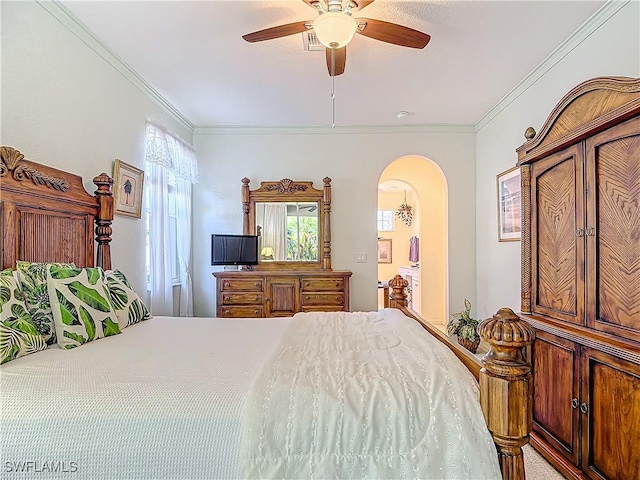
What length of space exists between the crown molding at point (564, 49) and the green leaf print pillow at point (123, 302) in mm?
3266

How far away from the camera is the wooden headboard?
5.73 ft

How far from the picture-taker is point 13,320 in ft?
4.82

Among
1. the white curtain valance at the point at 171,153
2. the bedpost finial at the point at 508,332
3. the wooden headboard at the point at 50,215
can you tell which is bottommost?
the bedpost finial at the point at 508,332

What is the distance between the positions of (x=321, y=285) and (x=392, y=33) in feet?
8.49

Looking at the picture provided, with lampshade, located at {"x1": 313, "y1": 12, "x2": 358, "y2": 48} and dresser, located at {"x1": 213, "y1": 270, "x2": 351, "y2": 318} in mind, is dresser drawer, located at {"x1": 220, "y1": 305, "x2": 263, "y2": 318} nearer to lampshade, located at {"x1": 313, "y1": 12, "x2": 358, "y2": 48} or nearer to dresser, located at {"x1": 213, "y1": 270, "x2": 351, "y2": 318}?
dresser, located at {"x1": 213, "y1": 270, "x2": 351, "y2": 318}

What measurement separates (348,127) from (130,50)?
242 centimetres

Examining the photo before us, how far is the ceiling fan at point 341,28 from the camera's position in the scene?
5.88ft

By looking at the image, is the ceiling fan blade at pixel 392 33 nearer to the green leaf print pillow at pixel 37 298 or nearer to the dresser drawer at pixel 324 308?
the green leaf print pillow at pixel 37 298

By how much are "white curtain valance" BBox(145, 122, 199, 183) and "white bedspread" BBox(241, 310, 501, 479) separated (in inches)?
110

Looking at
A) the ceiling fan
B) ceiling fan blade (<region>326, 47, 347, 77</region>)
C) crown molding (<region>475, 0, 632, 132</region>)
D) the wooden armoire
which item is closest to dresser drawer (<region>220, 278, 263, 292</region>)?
ceiling fan blade (<region>326, 47, 347, 77</region>)

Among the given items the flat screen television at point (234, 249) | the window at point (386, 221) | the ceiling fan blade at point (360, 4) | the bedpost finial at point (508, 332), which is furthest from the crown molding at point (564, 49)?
the window at point (386, 221)

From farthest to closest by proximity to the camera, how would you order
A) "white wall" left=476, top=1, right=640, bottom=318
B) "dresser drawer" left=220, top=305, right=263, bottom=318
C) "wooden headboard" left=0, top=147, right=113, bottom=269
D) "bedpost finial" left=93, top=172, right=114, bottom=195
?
"dresser drawer" left=220, top=305, right=263, bottom=318, "bedpost finial" left=93, top=172, right=114, bottom=195, "white wall" left=476, top=1, right=640, bottom=318, "wooden headboard" left=0, top=147, right=113, bottom=269

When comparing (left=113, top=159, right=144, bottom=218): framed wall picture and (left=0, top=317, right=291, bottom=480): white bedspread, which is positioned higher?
(left=113, top=159, right=144, bottom=218): framed wall picture

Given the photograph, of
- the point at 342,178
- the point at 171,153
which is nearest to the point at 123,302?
the point at 171,153
